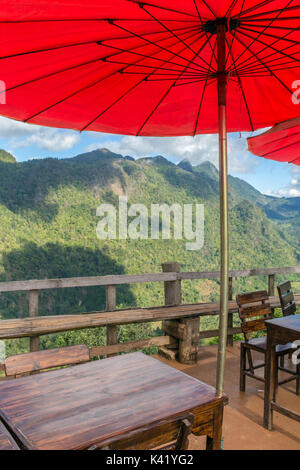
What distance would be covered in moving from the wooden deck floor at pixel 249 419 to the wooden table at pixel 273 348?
4.4 inches

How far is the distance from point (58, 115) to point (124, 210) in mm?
40372

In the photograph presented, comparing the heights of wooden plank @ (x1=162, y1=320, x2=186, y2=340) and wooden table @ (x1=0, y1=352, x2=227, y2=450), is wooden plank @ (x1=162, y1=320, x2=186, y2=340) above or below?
below

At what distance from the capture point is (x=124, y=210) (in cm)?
4259

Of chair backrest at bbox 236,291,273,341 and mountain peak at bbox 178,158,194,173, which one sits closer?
chair backrest at bbox 236,291,273,341

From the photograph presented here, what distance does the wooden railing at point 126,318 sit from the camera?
299 cm

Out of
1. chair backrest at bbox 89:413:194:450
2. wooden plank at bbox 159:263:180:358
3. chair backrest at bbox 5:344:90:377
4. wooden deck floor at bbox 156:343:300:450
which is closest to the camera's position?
chair backrest at bbox 89:413:194:450

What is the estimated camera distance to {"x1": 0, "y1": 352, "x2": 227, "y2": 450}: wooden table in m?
1.15

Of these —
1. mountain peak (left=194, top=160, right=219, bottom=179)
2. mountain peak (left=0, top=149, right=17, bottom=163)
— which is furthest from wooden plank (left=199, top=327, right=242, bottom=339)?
mountain peak (left=194, top=160, right=219, bottom=179)

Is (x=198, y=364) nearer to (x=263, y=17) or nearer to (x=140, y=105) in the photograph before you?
(x=140, y=105)

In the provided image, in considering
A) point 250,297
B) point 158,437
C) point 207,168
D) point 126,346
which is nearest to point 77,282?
point 126,346

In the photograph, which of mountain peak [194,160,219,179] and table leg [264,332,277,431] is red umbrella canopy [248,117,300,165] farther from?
mountain peak [194,160,219,179]

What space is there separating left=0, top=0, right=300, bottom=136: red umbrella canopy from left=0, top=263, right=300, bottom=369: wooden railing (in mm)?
1369

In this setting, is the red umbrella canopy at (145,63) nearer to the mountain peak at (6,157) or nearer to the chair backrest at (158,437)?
the chair backrest at (158,437)

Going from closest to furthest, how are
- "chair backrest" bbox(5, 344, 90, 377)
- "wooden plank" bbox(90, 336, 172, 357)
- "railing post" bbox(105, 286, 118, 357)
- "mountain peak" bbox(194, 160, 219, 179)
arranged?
"chair backrest" bbox(5, 344, 90, 377) < "wooden plank" bbox(90, 336, 172, 357) < "railing post" bbox(105, 286, 118, 357) < "mountain peak" bbox(194, 160, 219, 179)
